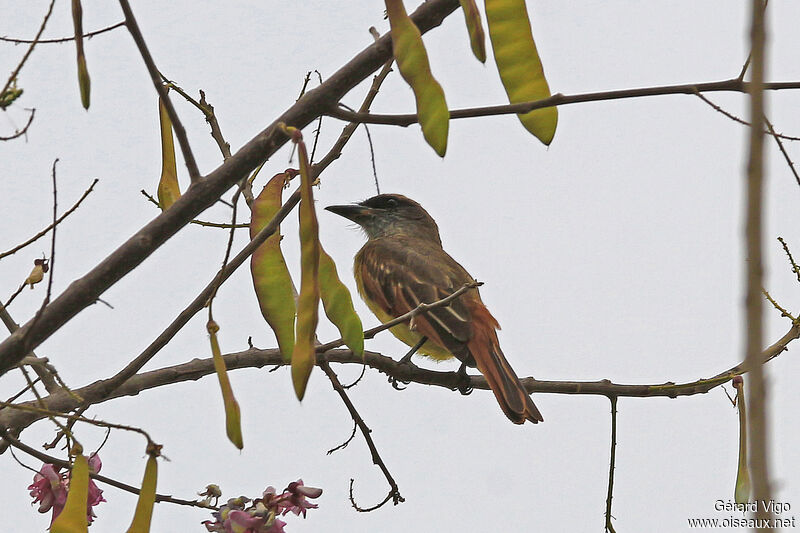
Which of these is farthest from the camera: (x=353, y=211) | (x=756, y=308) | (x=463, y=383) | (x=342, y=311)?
(x=353, y=211)

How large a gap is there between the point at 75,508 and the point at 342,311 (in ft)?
2.00

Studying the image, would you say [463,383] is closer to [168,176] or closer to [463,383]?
[463,383]

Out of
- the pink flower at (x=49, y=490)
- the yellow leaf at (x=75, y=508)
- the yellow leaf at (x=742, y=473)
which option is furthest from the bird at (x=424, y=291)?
the yellow leaf at (x=75, y=508)

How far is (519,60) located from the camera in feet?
5.83

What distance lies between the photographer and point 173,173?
8.29 feet

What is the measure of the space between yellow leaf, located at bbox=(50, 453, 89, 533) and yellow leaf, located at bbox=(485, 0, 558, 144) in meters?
1.04

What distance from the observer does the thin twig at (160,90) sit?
5.10ft

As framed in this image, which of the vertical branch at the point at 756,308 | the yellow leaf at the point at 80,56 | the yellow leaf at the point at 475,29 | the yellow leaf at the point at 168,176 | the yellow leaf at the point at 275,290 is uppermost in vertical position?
the yellow leaf at the point at 168,176

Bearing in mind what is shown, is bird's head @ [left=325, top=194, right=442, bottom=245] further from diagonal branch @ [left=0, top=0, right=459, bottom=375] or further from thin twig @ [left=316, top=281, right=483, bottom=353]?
diagonal branch @ [left=0, top=0, right=459, bottom=375]

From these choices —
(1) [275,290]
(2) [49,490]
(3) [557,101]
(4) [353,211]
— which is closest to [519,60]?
(3) [557,101]

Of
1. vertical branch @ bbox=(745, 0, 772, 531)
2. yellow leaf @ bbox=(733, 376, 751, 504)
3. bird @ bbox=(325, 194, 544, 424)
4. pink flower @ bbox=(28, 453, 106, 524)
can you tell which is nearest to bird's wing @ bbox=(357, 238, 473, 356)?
bird @ bbox=(325, 194, 544, 424)

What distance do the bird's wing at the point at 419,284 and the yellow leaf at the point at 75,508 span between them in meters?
2.19

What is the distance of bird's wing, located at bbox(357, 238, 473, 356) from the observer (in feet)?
12.7

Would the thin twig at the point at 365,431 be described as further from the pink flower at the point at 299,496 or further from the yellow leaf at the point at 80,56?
the yellow leaf at the point at 80,56
